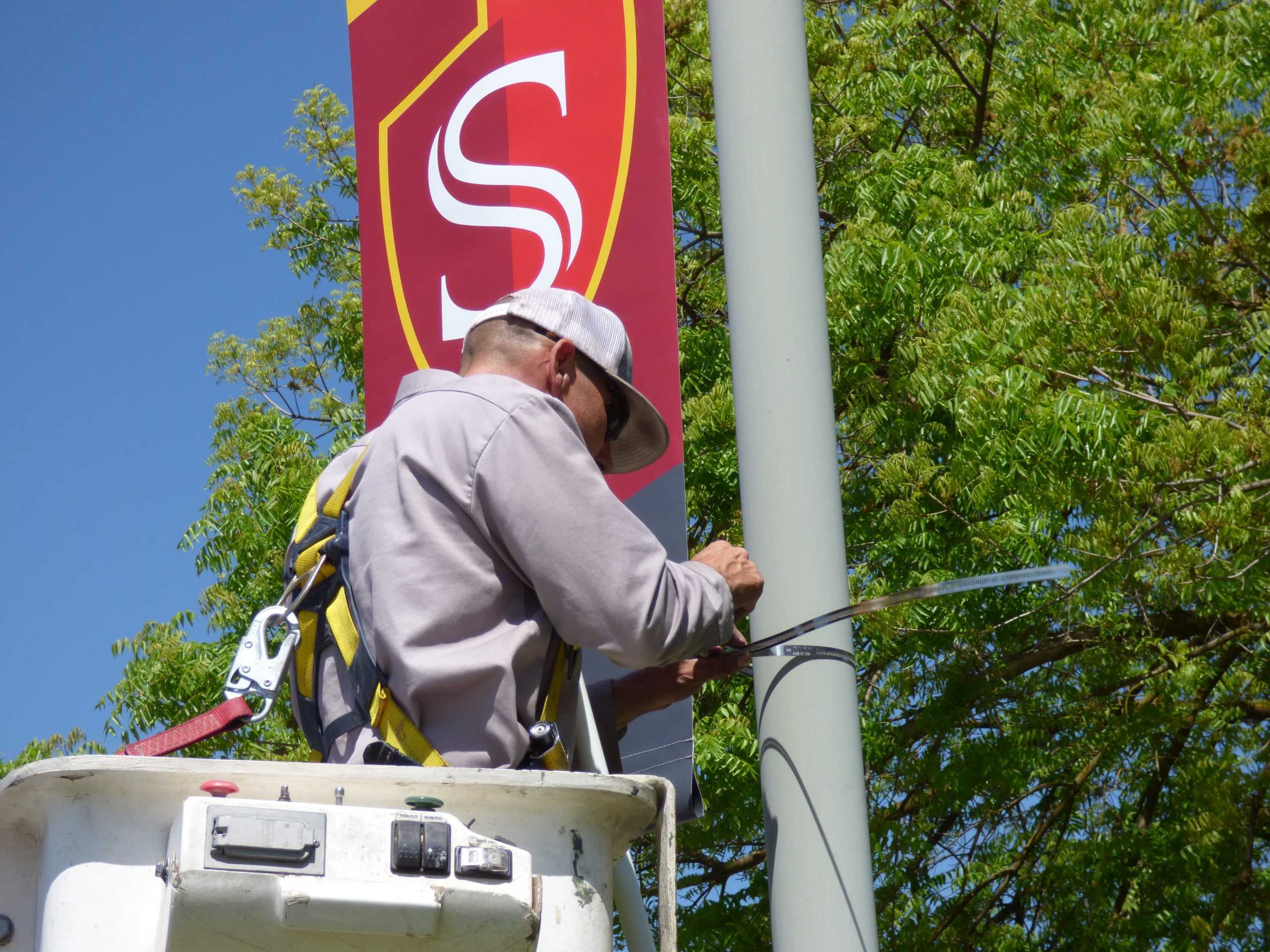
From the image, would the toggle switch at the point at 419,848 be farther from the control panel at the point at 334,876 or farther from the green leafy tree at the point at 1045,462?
the green leafy tree at the point at 1045,462

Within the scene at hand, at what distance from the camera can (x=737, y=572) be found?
2350mm

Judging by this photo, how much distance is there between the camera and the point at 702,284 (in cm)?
899

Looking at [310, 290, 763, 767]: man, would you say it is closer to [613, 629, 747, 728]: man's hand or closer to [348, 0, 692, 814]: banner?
[613, 629, 747, 728]: man's hand

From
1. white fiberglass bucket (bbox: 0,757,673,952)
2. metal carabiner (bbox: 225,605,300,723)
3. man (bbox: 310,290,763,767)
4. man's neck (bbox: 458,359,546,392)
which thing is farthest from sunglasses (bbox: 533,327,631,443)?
white fiberglass bucket (bbox: 0,757,673,952)

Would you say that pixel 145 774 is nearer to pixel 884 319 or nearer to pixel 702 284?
pixel 884 319

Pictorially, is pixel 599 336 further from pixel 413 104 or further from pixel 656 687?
pixel 413 104

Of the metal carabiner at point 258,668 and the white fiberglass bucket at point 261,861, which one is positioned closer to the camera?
the white fiberglass bucket at point 261,861

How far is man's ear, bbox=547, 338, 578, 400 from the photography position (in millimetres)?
2455

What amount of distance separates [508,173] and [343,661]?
1836 millimetres

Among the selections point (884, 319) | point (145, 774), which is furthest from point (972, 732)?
point (145, 774)

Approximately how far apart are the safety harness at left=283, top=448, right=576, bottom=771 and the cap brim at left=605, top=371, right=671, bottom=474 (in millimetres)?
468

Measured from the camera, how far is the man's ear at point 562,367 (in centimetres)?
246

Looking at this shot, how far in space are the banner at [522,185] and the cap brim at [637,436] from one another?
288 mm

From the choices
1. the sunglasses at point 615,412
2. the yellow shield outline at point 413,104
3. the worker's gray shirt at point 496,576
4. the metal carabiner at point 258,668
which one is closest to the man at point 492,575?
the worker's gray shirt at point 496,576
